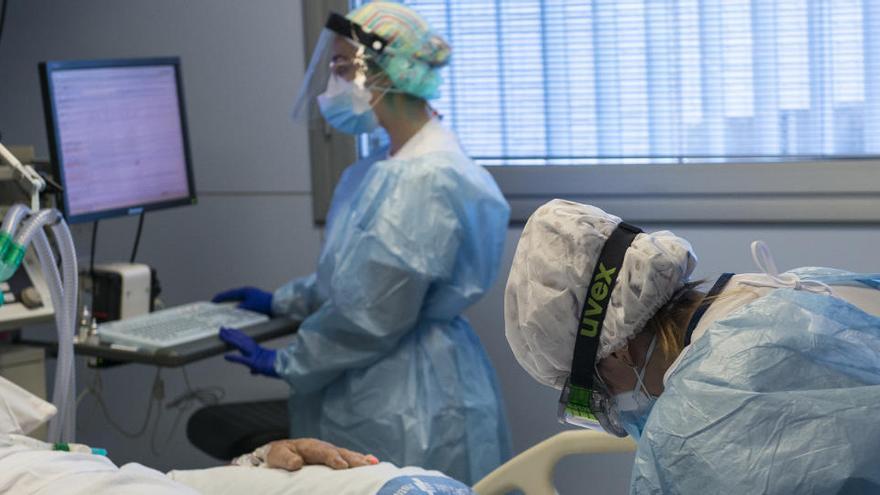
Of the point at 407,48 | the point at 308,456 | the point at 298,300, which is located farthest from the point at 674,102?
the point at 308,456

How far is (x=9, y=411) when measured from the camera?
6.23 feet

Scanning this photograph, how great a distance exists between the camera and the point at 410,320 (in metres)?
2.56

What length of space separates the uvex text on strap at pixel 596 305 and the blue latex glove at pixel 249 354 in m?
1.35

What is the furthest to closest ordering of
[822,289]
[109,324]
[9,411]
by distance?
[109,324] < [9,411] < [822,289]

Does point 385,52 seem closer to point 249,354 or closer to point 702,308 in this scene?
point 249,354

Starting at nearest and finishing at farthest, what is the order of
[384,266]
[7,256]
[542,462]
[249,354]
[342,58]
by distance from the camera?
[7,256], [542,462], [384,266], [249,354], [342,58]

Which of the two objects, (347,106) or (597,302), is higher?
(347,106)

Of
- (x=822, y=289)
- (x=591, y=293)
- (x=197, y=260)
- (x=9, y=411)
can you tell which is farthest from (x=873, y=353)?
(x=197, y=260)

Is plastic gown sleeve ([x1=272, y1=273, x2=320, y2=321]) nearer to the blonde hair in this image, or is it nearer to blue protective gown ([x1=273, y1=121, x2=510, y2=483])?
blue protective gown ([x1=273, y1=121, x2=510, y2=483])

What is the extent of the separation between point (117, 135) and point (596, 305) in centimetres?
177

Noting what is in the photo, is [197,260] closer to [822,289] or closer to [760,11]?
[760,11]

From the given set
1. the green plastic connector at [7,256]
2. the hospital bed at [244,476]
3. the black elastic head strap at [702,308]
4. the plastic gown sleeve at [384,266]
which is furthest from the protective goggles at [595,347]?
the plastic gown sleeve at [384,266]

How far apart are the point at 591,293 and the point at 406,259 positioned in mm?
1125

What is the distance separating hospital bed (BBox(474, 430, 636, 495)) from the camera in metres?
1.95
